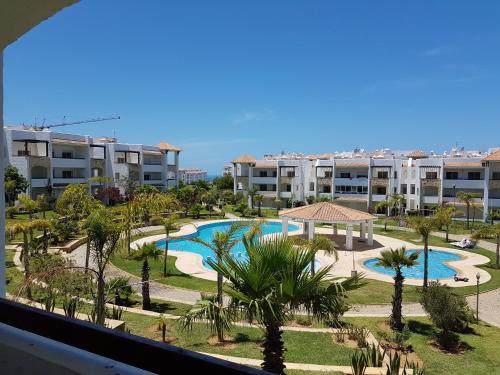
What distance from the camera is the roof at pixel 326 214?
97.8 ft

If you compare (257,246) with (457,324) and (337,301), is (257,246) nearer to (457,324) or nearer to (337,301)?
(337,301)

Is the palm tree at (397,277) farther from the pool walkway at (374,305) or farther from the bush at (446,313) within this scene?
the pool walkway at (374,305)

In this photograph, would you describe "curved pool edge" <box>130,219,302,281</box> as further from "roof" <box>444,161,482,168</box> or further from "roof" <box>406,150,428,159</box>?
"roof" <box>406,150,428,159</box>

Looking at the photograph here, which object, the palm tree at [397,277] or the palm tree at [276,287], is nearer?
the palm tree at [276,287]

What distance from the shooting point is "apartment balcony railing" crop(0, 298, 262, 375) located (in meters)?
1.38

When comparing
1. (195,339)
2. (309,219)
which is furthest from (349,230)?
(195,339)

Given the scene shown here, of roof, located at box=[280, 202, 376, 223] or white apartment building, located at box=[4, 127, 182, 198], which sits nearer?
roof, located at box=[280, 202, 376, 223]

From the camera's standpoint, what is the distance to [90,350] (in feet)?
5.20

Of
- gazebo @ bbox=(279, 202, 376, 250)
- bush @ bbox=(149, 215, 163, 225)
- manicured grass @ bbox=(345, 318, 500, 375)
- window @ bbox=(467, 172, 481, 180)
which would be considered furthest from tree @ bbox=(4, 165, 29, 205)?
window @ bbox=(467, 172, 481, 180)

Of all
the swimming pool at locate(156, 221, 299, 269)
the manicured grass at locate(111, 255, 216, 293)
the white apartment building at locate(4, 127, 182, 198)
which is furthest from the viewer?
the white apartment building at locate(4, 127, 182, 198)

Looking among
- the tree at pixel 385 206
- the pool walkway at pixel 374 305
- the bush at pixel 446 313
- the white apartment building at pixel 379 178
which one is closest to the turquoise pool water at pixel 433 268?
the pool walkway at pixel 374 305

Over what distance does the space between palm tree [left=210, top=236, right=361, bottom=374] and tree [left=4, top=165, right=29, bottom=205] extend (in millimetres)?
37336

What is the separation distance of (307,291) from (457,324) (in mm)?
11815

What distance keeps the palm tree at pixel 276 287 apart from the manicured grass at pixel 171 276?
43.9 feet
